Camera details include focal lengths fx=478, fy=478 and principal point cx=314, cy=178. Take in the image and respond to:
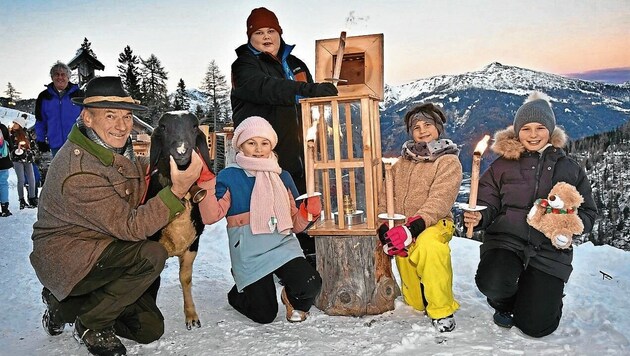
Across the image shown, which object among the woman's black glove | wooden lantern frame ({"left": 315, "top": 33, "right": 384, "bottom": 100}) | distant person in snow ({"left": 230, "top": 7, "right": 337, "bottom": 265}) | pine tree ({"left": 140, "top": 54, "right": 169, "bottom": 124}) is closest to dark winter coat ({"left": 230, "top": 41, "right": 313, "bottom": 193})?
distant person in snow ({"left": 230, "top": 7, "right": 337, "bottom": 265})

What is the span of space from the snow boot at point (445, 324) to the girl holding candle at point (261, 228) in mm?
827

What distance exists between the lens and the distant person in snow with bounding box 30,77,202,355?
108 inches

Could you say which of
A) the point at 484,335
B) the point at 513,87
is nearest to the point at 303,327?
the point at 484,335

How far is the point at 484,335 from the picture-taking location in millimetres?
3055

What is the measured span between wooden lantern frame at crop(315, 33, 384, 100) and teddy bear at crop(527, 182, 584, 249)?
58.6 inches

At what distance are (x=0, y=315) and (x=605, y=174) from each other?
52.0 feet

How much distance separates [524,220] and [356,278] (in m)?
1.24

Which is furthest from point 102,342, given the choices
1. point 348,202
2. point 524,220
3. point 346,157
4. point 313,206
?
point 524,220

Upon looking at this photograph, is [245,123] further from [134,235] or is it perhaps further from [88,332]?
[88,332]

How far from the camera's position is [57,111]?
6.22 metres

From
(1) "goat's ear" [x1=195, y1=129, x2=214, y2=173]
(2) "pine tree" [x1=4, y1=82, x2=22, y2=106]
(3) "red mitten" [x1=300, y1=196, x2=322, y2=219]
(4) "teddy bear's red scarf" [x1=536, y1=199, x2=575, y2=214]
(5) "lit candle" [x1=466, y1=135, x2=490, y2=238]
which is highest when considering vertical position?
(2) "pine tree" [x1=4, y1=82, x2=22, y2=106]

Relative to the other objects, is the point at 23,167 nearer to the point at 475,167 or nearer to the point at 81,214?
the point at 81,214

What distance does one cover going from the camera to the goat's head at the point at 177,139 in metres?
2.89

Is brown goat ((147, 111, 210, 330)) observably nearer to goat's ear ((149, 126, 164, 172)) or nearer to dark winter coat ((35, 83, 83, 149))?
goat's ear ((149, 126, 164, 172))
